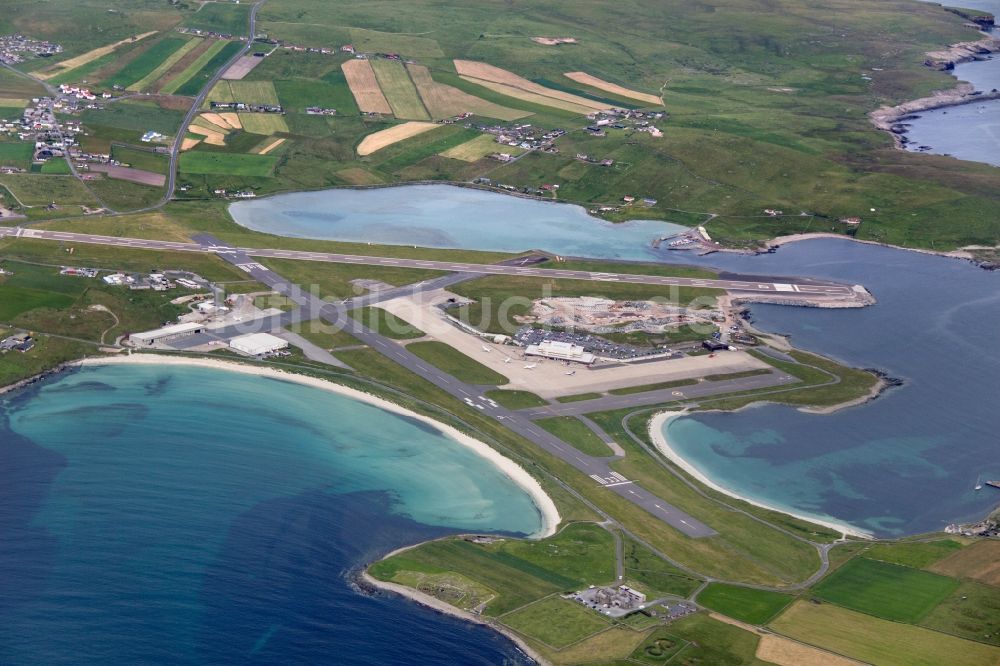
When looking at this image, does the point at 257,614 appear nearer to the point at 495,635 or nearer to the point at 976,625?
the point at 495,635

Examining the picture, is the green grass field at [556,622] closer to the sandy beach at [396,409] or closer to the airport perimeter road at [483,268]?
the sandy beach at [396,409]

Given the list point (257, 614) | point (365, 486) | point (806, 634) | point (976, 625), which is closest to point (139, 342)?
point (365, 486)

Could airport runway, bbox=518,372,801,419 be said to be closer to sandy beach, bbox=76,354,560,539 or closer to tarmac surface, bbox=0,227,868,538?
tarmac surface, bbox=0,227,868,538

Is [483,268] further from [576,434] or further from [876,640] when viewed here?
[876,640]

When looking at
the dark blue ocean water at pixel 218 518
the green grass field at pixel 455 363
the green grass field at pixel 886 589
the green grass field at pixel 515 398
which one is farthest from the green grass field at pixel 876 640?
the green grass field at pixel 455 363

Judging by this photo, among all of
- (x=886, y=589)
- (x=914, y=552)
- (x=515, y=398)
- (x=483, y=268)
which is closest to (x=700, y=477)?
(x=914, y=552)

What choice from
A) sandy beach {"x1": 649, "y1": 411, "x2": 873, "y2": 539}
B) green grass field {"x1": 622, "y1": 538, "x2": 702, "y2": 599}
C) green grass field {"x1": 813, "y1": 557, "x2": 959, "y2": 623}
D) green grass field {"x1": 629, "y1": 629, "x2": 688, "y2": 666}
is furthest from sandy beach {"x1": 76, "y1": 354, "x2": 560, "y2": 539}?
green grass field {"x1": 813, "y1": 557, "x2": 959, "y2": 623}
